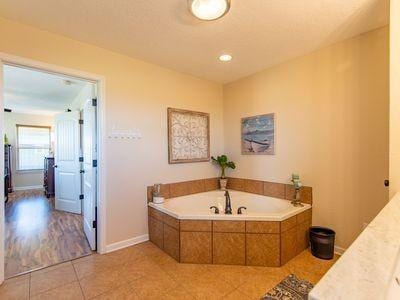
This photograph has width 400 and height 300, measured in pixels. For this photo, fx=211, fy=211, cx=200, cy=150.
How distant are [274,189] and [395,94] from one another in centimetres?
171

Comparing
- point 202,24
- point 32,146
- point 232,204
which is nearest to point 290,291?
point 232,204

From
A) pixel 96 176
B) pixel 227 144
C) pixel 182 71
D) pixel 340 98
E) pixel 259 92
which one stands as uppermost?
pixel 182 71

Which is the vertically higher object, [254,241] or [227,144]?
[227,144]

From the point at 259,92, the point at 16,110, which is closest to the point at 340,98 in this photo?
the point at 259,92

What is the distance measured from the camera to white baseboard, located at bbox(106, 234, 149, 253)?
2.47 metres

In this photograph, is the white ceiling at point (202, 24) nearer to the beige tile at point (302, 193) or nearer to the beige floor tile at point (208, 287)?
the beige tile at point (302, 193)

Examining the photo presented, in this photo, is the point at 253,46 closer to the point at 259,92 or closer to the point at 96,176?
the point at 259,92

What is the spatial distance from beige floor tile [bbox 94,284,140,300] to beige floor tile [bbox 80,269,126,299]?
4cm

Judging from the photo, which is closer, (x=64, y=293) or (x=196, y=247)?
(x=64, y=293)

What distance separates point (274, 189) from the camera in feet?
9.55

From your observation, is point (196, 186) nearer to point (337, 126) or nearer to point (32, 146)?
point (337, 126)

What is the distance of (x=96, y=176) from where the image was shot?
2.48 meters

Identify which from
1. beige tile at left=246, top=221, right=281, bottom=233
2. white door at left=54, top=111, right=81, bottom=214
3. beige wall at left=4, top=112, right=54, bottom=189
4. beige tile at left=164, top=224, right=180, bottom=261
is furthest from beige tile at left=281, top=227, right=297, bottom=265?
beige wall at left=4, top=112, right=54, bottom=189

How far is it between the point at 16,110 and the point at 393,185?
799cm
